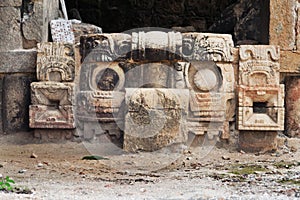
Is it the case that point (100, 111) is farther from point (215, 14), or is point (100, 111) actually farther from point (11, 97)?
point (215, 14)

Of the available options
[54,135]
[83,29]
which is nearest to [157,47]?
[54,135]

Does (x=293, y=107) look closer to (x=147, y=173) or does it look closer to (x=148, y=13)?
(x=147, y=173)

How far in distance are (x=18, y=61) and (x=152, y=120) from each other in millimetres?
1832

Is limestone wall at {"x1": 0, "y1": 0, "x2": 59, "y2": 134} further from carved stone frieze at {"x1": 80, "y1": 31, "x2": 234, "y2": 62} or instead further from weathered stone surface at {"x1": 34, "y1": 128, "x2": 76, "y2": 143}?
carved stone frieze at {"x1": 80, "y1": 31, "x2": 234, "y2": 62}

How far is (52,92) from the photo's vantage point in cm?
653

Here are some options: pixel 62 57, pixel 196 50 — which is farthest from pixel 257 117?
pixel 62 57

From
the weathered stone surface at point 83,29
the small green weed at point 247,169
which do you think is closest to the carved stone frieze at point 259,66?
the small green weed at point 247,169

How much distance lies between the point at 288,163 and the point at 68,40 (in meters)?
3.11

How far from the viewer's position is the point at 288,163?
585 cm

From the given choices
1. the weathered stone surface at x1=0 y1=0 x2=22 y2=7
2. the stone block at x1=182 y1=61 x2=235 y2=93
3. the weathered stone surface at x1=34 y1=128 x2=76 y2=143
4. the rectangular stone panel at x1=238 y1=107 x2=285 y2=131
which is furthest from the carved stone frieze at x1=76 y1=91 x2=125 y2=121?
the weathered stone surface at x1=0 y1=0 x2=22 y2=7

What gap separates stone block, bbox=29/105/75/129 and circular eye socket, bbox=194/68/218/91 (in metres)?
1.42

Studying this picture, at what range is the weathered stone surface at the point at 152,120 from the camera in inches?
237

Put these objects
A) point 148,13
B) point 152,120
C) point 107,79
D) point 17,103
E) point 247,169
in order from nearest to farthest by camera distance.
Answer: point 247,169 → point 152,120 → point 107,79 → point 17,103 → point 148,13

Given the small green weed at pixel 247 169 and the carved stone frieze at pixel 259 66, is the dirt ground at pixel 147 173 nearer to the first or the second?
the small green weed at pixel 247 169
